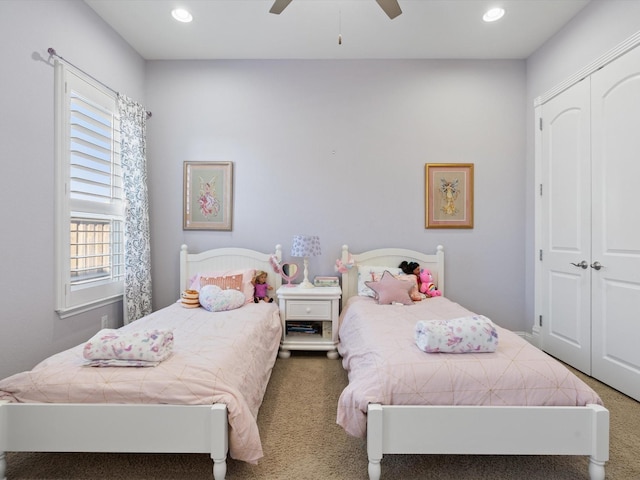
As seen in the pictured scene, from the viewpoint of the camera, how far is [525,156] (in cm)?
332

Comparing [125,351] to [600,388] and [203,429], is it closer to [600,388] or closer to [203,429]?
[203,429]

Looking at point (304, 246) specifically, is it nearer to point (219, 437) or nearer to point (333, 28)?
point (219, 437)

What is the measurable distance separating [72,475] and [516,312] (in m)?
3.64

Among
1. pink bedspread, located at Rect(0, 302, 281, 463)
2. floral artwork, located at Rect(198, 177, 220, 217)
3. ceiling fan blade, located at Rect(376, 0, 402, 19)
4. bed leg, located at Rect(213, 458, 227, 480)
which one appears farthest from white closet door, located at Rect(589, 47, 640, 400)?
floral artwork, located at Rect(198, 177, 220, 217)

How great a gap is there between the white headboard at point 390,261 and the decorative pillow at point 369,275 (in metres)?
0.09

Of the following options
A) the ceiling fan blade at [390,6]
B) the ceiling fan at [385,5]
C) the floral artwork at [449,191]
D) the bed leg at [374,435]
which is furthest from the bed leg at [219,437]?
the floral artwork at [449,191]

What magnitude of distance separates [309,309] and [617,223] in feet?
7.83

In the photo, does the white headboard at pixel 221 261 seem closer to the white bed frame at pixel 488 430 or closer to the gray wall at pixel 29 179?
the gray wall at pixel 29 179

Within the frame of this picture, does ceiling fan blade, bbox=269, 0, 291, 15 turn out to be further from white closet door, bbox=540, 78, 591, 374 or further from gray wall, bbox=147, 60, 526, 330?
white closet door, bbox=540, 78, 591, 374

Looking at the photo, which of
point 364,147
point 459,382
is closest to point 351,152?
point 364,147

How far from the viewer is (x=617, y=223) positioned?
2.33m

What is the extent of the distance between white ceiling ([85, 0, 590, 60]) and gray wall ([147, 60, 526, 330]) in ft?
0.47

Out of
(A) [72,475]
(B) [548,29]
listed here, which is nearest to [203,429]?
(A) [72,475]

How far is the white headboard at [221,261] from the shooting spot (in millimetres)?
3244
